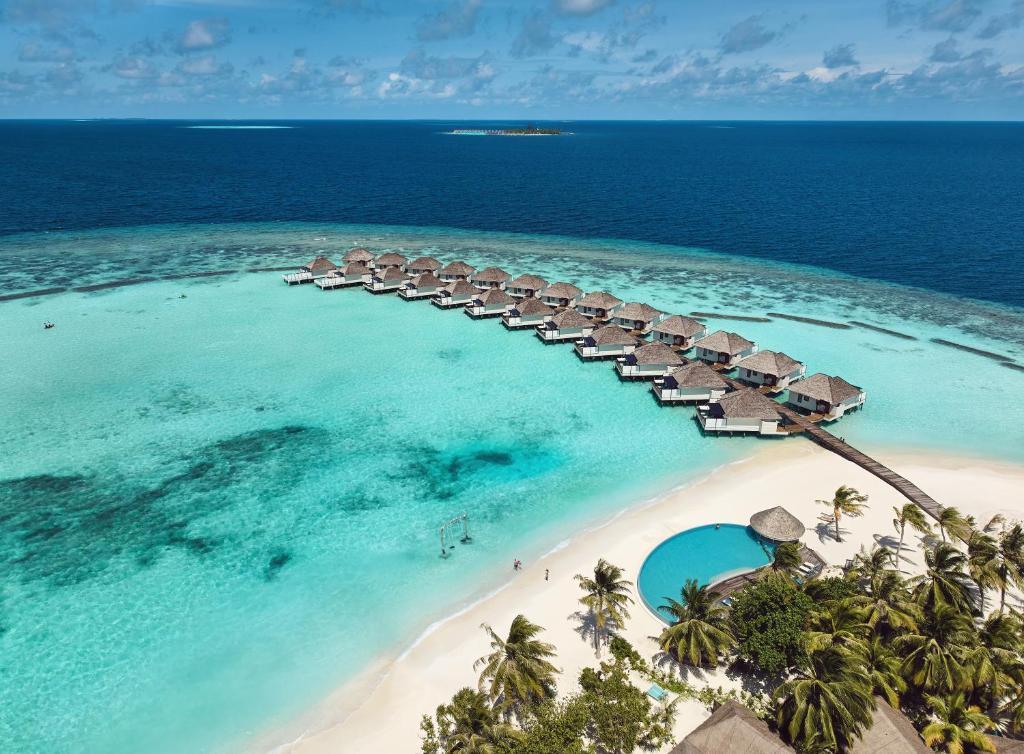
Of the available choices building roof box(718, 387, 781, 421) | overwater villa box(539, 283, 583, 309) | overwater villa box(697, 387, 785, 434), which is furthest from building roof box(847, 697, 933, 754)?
overwater villa box(539, 283, 583, 309)

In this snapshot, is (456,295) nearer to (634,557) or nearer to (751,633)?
(634,557)

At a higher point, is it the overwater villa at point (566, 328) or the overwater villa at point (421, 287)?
the overwater villa at point (566, 328)

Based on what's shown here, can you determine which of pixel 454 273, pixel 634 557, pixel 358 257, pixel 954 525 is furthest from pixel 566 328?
pixel 954 525

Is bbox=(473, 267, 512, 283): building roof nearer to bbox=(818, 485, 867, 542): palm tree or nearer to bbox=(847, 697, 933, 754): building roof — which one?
bbox=(818, 485, 867, 542): palm tree

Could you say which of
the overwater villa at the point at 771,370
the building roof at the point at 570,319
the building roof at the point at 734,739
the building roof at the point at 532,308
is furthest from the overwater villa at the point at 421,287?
the building roof at the point at 734,739

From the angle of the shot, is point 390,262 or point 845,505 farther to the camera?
point 390,262

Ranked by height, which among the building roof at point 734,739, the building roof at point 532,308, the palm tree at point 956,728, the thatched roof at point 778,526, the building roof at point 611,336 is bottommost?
the building roof at point 532,308

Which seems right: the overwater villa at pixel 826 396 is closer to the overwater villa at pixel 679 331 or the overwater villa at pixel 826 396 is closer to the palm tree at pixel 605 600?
the overwater villa at pixel 679 331

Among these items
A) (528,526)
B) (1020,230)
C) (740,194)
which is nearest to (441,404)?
(528,526)
